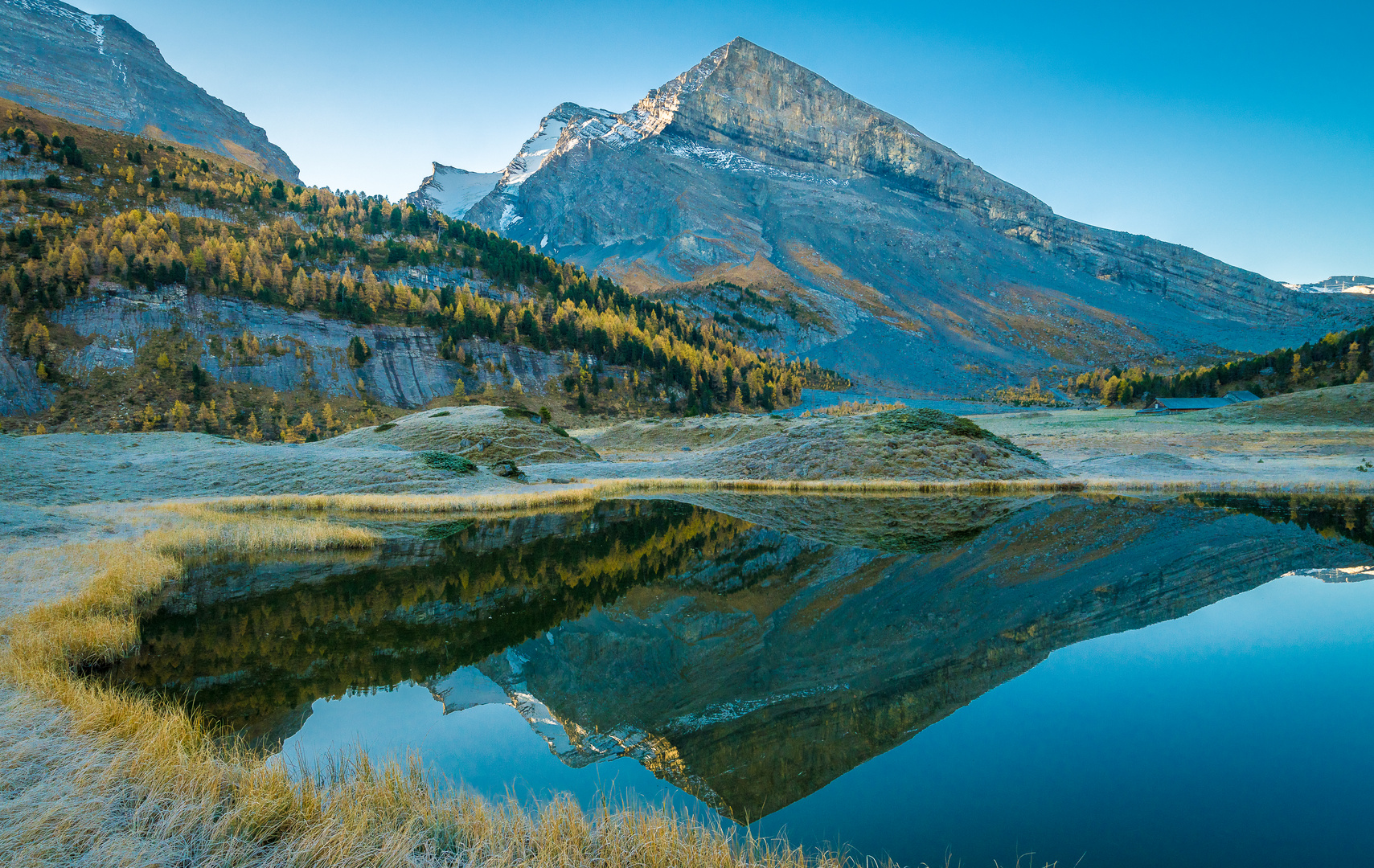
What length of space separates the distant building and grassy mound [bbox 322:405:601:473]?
76508 millimetres

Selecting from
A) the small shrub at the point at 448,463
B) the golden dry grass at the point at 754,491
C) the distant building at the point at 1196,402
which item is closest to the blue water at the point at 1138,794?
the golden dry grass at the point at 754,491

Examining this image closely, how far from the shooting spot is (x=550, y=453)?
5591 cm

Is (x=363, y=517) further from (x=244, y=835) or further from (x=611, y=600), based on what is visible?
(x=244, y=835)

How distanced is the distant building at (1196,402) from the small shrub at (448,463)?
8497cm

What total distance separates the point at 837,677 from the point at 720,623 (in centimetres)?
388

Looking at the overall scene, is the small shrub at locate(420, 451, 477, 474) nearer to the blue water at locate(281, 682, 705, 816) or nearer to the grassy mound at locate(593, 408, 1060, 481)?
the grassy mound at locate(593, 408, 1060, 481)

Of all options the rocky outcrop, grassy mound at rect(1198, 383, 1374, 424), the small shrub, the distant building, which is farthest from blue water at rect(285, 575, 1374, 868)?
the rocky outcrop

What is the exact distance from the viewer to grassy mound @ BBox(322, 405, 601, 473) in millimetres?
51938

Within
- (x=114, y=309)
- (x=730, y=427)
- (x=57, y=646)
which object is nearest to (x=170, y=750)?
(x=57, y=646)

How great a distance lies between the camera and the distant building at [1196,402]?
86.3 m

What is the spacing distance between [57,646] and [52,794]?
7046 mm

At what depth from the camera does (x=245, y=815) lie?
496cm

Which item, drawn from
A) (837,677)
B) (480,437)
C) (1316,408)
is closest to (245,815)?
(837,677)

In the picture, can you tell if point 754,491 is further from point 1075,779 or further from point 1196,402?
point 1196,402
